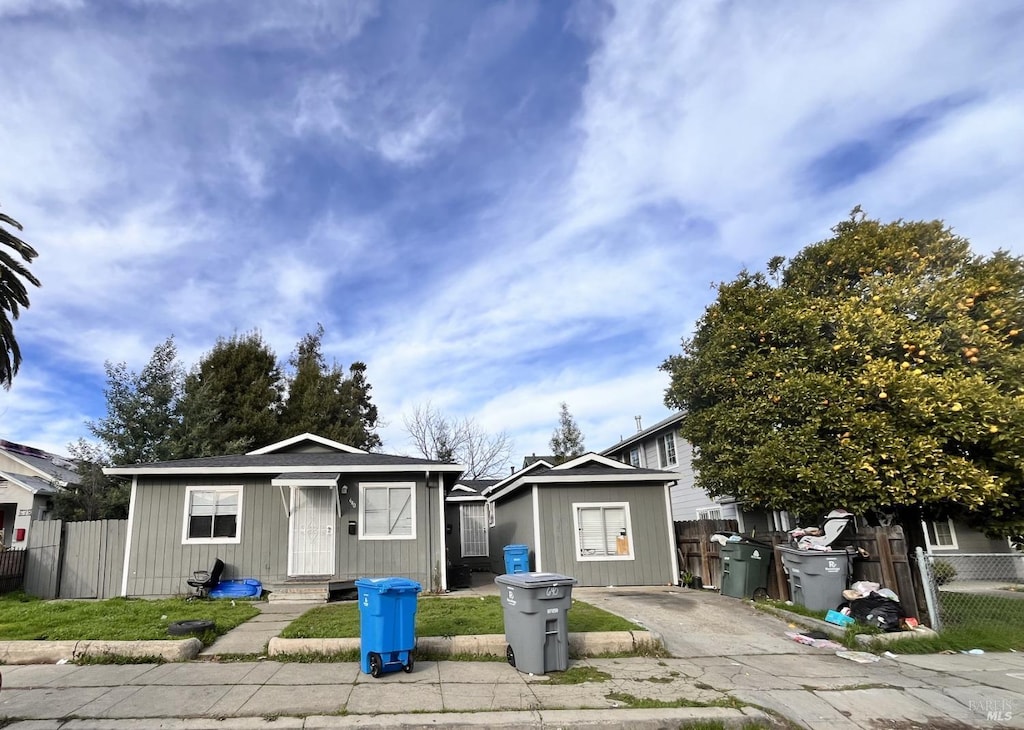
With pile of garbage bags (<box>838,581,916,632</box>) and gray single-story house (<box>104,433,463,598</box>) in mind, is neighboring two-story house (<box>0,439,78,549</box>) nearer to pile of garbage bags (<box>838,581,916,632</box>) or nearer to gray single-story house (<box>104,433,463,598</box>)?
gray single-story house (<box>104,433,463,598</box>)

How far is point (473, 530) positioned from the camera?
2128 centimetres

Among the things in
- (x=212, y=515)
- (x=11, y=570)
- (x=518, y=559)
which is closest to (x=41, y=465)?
(x=11, y=570)

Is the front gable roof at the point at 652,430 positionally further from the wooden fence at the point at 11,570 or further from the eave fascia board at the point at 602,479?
the wooden fence at the point at 11,570

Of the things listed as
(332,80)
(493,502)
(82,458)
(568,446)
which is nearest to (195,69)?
(332,80)

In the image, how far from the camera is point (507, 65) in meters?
11.3

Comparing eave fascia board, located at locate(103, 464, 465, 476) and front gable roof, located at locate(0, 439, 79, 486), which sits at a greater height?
front gable roof, located at locate(0, 439, 79, 486)

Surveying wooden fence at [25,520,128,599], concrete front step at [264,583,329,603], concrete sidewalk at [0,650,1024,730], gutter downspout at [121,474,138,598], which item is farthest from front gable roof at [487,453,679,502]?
wooden fence at [25,520,128,599]

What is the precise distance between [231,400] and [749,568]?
24959 mm

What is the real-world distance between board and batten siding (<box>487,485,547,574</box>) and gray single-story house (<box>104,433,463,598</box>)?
2600mm

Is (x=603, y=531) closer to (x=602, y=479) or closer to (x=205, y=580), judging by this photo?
(x=602, y=479)

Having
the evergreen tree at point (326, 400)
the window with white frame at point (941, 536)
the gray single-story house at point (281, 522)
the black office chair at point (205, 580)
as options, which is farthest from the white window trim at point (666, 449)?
the evergreen tree at point (326, 400)

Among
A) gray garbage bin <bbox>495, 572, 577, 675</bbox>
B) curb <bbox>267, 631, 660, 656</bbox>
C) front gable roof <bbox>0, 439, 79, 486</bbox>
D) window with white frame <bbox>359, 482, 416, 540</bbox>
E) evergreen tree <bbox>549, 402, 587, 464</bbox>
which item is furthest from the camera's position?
evergreen tree <bbox>549, 402, 587, 464</bbox>

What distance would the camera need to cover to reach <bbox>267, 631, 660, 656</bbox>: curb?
7125 mm

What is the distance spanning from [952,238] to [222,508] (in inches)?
644
